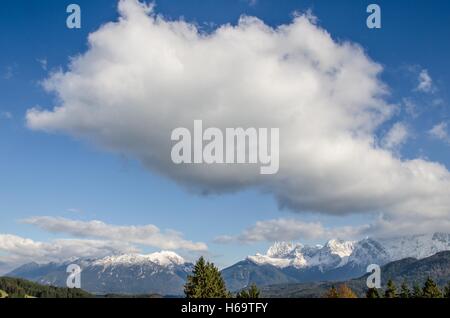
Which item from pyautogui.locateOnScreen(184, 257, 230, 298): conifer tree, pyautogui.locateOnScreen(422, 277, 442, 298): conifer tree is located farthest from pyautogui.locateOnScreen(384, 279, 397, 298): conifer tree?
pyautogui.locateOnScreen(184, 257, 230, 298): conifer tree

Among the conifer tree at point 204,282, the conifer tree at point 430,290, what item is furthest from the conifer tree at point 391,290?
the conifer tree at point 204,282

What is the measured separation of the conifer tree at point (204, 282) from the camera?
326ft

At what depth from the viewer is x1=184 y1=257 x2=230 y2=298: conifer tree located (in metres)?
99.4

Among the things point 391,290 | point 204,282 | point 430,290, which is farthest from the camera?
point 391,290

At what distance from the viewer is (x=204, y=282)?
10125 cm

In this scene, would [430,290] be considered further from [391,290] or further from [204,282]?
[204,282]

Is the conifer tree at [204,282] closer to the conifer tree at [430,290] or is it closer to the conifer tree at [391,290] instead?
the conifer tree at [391,290]

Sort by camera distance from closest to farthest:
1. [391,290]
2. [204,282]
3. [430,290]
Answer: [204,282]
[430,290]
[391,290]

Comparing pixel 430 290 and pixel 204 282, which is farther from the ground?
pixel 204 282

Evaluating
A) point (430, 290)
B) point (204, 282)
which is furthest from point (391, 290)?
point (204, 282)

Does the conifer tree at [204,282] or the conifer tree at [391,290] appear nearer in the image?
the conifer tree at [204,282]
